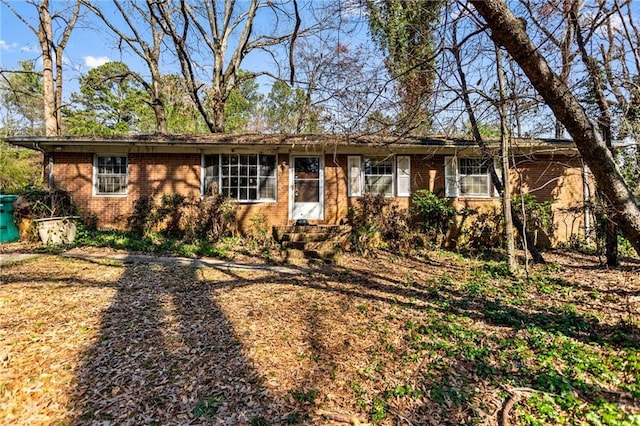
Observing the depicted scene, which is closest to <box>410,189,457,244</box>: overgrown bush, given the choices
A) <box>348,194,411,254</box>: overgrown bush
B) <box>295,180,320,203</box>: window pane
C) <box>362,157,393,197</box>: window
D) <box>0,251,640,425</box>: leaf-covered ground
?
<box>348,194,411,254</box>: overgrown bush

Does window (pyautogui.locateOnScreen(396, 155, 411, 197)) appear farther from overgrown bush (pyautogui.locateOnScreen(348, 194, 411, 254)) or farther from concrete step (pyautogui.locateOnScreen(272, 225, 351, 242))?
concrete step (pyautogui.locateOnScreen(272, 225, 351, 242))

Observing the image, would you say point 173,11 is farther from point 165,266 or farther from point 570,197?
point 570,197

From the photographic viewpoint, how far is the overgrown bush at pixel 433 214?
9.08m

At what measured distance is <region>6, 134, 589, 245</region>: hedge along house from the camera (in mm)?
9602

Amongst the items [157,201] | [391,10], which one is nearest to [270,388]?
[391,10]

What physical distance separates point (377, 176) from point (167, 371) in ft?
27.4

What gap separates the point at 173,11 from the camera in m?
14.2

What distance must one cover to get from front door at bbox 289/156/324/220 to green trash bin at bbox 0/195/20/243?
7.38 metres

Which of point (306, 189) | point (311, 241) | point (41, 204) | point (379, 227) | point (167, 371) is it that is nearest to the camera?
point (167, 371)

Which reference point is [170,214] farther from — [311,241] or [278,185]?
[311,241]

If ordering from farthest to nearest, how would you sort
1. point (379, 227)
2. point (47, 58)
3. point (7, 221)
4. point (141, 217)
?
point (47, 58) < point (141, 217) < point (379, 227) < point (7, 221)

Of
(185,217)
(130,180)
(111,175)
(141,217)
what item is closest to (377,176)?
(185,217)

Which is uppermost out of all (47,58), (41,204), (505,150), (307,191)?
(47,58)

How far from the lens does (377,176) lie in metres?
10.2
